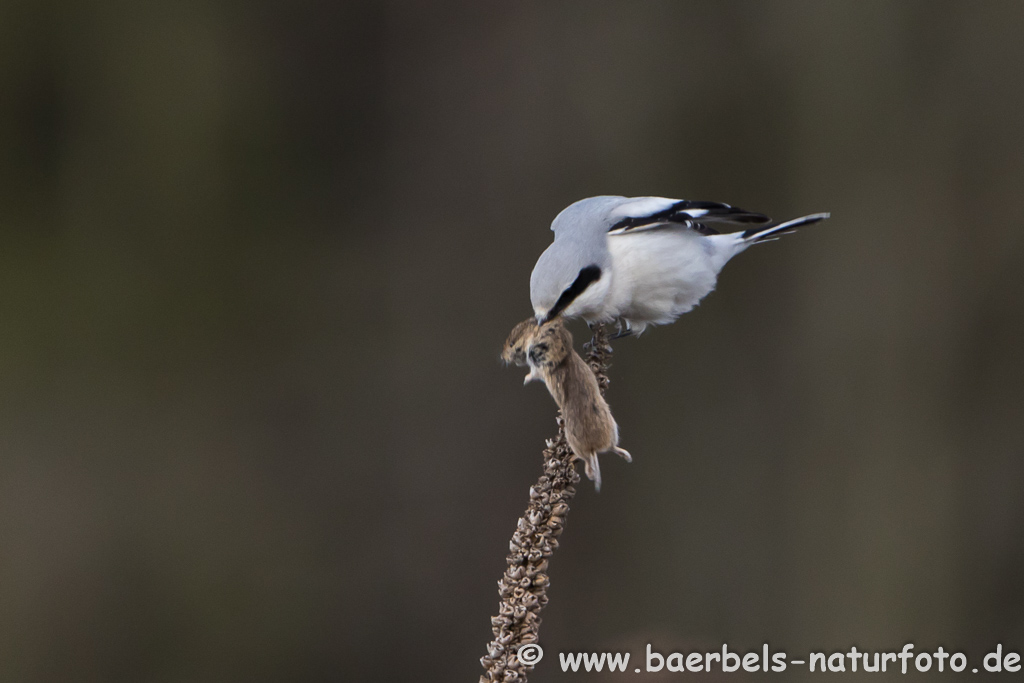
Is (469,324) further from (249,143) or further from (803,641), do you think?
(803,641)

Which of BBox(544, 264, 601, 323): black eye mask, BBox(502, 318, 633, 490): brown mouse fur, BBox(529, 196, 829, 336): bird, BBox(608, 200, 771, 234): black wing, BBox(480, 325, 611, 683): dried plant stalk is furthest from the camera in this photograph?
BBox(608, 200, 771, 234): black wing

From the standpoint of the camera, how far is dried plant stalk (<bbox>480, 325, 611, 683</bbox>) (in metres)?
0.64

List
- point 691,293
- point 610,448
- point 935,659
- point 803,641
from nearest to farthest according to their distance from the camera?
point 610,448 < point 691,293 < point 935,659 < point 803,641

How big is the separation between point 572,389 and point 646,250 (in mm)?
514

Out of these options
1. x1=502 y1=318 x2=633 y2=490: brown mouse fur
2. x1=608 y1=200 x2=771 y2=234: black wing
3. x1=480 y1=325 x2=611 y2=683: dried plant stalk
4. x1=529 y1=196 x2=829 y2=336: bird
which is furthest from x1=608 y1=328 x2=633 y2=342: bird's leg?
x1=480 y1=325 x2=611 y2=683: dried plant stalk

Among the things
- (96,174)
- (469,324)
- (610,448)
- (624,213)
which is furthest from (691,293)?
(96,174)

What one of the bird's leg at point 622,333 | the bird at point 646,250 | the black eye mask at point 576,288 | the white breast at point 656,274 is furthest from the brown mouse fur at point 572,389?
the bird's leg at point 622,333

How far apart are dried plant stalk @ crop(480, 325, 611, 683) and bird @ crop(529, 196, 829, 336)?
500mm

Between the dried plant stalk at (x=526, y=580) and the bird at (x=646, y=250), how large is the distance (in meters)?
0.50

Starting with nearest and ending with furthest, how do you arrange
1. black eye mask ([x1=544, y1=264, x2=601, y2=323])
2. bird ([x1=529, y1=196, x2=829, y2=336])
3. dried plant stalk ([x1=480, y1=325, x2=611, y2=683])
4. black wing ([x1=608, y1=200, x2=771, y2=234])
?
dried plant stalk ([x1=480, y1=325, x2=611, y2=683])
black eye mask ([x1=544, y1=264, x2=601, y2=323])
bird ([x1=529, y1=196, x2=829, y2=336])
black wing ([x1=608, y1=200, x2=771, y2=234])

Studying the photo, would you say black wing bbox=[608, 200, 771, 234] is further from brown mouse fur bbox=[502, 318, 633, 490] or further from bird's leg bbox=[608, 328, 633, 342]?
brown mouse fur bbox=[502, 318, 633, 490]

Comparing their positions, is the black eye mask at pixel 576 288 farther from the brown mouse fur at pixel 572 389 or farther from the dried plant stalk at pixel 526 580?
the dried plant stalk at pixel 526 580

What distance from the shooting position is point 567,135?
253 centimetres

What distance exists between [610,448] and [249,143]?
195cm
